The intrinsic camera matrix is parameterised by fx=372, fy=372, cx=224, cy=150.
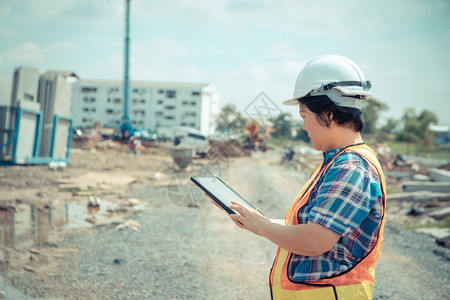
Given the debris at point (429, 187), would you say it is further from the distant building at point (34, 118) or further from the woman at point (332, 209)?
the distant building at point (34, 118)

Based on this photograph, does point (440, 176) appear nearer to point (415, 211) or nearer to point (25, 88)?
point (415, 211)

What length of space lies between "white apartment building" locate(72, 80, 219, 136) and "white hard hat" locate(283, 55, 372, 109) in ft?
205

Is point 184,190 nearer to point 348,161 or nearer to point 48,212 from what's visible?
point 348,161

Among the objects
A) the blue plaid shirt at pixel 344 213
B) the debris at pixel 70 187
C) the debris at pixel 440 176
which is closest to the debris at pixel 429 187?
the debris at pixel 440 176

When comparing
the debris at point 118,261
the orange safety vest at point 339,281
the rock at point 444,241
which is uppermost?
the orange safety vest at point 339,281

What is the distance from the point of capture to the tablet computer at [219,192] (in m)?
1.56

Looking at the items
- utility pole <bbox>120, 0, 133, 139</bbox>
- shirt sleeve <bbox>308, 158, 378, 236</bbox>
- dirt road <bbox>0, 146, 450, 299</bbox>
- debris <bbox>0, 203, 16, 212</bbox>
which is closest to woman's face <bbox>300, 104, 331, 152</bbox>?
shirt sleeve <bbox>308, 158, 378, 236</bbox>

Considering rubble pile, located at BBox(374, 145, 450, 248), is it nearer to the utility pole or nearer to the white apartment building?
the utility pole

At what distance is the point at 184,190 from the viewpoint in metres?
→ 2.67

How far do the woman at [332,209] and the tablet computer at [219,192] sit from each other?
0.08 m

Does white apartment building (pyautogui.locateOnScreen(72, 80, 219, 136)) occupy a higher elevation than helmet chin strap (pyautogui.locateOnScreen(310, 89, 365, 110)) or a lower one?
higher

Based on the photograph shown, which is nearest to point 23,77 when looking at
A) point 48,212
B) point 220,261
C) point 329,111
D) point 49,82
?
point 49,82

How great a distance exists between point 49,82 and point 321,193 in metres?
14.2

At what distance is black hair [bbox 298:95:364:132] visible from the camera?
1.44 metres
